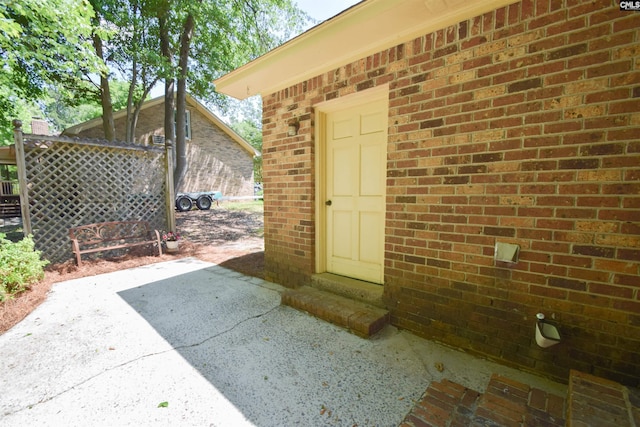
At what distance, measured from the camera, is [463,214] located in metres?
2.11

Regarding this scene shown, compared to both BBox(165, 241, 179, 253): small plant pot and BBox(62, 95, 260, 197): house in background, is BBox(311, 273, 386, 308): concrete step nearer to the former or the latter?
BBox(165, 241, 179, 253): small plant pot

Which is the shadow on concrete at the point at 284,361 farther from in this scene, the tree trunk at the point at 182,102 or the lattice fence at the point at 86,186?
the tree trunk at the point at 182,102

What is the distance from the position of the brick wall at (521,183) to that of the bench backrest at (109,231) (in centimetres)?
492

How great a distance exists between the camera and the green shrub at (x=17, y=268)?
312 cm

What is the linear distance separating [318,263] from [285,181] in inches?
44.6

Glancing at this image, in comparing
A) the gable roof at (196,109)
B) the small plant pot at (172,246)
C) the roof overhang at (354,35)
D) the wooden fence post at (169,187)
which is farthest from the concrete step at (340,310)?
the gable roof at (196,109)

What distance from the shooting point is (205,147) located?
15922 millimetres

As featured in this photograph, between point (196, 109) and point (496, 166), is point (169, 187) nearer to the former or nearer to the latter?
point (496, 166)

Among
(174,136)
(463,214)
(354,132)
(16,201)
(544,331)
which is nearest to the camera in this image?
(544,331)

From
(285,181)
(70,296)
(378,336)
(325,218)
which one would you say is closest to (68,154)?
(70,296)

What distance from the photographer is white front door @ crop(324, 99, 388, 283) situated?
112 inches

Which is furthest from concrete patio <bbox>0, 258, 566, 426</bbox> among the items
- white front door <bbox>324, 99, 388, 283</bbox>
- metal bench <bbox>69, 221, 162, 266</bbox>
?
metal bench <bbox>69, 221, 162, 266</bbox>

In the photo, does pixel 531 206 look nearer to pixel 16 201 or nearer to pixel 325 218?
pixel 325 218

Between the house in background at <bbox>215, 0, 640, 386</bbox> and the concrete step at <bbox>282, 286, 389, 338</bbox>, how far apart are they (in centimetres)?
15
